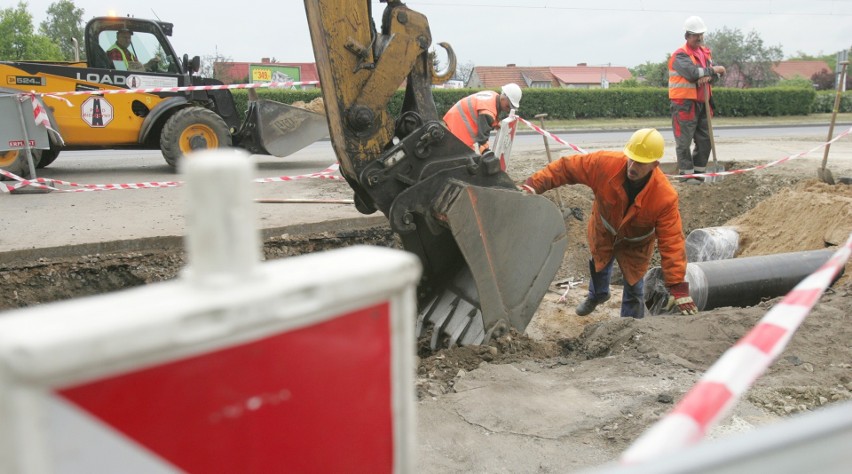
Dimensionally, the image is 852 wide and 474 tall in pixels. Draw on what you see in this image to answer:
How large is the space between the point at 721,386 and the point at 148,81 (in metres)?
10.4

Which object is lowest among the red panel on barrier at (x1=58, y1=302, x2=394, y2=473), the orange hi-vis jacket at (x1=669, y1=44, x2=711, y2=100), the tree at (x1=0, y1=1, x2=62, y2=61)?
the red panel on barrier at (x1=58, y1=302, x2=394, y2=473)

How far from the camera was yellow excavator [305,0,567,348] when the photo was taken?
4.43 m

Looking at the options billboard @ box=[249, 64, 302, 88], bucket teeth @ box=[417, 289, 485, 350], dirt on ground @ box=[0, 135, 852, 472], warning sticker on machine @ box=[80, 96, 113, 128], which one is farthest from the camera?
billboard @ box=[249, 64, 302, 88]

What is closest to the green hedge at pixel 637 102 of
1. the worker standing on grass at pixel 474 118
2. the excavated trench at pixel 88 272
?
the worker standing on grass at pixel 474 118

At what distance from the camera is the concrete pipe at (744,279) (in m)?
5.97

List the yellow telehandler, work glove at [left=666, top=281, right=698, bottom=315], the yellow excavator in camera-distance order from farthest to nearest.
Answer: the yellow telehandler
work glove at [left=666, top=281, right=698, bottom=315]
the yellow excavator

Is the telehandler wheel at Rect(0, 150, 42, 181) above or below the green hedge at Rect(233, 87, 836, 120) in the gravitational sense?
below

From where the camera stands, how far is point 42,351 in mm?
874

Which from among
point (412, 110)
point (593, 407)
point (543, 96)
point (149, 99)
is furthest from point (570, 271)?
point (543, 96)

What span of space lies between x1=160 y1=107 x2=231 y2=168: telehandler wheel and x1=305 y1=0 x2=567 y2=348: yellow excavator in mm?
6482

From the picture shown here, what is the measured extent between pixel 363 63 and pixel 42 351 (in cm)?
380

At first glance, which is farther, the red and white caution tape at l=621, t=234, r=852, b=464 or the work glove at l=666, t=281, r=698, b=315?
the work glove at l=666, t=281, r=698, b=315

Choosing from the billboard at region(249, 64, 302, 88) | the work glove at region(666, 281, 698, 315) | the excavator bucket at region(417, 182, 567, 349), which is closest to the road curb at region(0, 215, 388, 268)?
the excavator bucket at region(417, 182, 567, 349)

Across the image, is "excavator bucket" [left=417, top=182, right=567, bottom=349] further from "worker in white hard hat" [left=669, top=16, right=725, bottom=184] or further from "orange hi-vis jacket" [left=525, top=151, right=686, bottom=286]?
"worker in white hard hat" [left=669, top=16, right=725, bottom=184]
